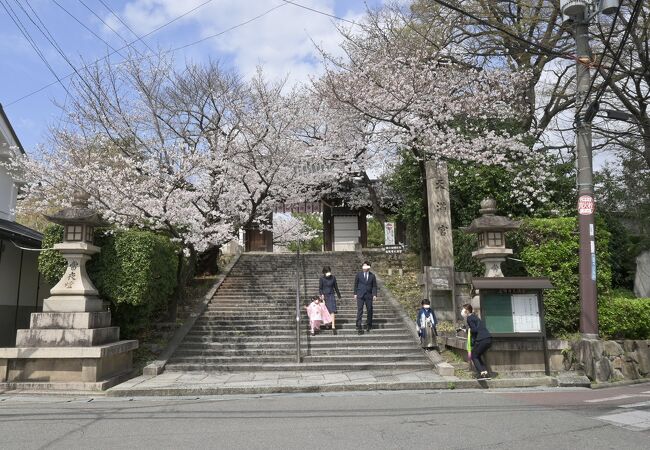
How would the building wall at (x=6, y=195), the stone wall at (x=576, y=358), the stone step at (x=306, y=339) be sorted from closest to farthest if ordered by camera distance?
the stone wall at (x=576, y=358)
the stone step at (x=306, y=339)
the building wall at (x=6, y=195)

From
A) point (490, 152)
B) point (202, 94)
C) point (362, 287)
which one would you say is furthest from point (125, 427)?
point (490, 152)

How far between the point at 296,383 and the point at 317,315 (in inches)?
136

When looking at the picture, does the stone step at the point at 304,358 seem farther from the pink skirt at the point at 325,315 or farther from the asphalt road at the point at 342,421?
the asphalt road at the point at 342,421

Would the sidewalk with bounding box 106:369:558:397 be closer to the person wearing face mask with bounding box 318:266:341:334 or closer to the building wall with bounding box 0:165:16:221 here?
the person wearing face mask with bounding box 318:266:341:334

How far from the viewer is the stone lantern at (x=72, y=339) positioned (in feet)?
29.5

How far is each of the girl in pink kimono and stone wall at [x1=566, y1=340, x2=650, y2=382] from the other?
5.93 metres

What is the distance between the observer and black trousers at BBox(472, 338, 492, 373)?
9034 millimetres

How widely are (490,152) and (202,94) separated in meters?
9.34

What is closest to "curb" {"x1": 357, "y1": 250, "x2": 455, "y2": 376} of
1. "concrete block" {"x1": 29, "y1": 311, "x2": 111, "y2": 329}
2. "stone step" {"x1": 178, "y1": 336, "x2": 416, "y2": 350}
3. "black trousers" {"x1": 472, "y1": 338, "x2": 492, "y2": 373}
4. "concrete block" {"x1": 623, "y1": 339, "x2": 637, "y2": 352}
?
"stone step" {"x1": 178, "y1": 336, "x2": 416, "y2": 350}

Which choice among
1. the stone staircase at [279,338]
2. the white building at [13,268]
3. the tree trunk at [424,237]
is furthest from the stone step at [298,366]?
the tree trunk at [424,237]

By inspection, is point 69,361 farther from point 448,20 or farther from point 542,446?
point 448,20

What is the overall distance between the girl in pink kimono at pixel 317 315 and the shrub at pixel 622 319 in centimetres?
660

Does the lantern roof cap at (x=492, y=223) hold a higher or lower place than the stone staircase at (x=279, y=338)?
higher

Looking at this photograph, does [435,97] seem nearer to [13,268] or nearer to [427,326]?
[427,326]
